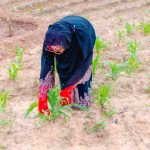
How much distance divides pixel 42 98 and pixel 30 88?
2.78 feet

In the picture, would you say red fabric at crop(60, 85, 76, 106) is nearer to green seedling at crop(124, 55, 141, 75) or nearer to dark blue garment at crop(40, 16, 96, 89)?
dark blue garment at crop(40, 16, 96, 89)

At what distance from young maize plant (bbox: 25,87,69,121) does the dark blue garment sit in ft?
0.58

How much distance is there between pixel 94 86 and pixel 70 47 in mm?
1053

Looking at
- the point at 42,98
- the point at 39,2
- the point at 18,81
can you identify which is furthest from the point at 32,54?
the point at 39,2

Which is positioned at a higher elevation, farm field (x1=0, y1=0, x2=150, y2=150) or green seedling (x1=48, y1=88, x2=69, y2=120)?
green seedling (x1=48, y1=88, x2=69, y2=120)

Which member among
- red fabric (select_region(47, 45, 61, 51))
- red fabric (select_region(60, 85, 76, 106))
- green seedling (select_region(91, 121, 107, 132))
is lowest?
green seedling (select_region(91, 121, 107, 132))

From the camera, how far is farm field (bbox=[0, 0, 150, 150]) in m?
3.92

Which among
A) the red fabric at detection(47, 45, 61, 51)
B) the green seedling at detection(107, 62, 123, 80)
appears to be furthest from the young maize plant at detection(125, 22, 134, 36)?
the red fabric at detection(47, 45, 61, 51)

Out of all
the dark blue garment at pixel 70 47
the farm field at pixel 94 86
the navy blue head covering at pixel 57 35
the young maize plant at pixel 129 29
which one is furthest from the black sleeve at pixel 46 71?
the young maize plant at pixel 129 29

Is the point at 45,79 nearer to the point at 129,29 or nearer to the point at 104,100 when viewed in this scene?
the point at 104,100

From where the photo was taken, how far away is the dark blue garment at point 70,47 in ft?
11.7

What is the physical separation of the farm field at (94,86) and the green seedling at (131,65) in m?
0.02

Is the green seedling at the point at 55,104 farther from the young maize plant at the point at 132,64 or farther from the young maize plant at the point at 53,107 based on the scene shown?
the young maize plant at the point at 132,64

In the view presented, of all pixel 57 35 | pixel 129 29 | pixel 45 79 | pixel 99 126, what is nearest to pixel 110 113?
pixel 99 126
